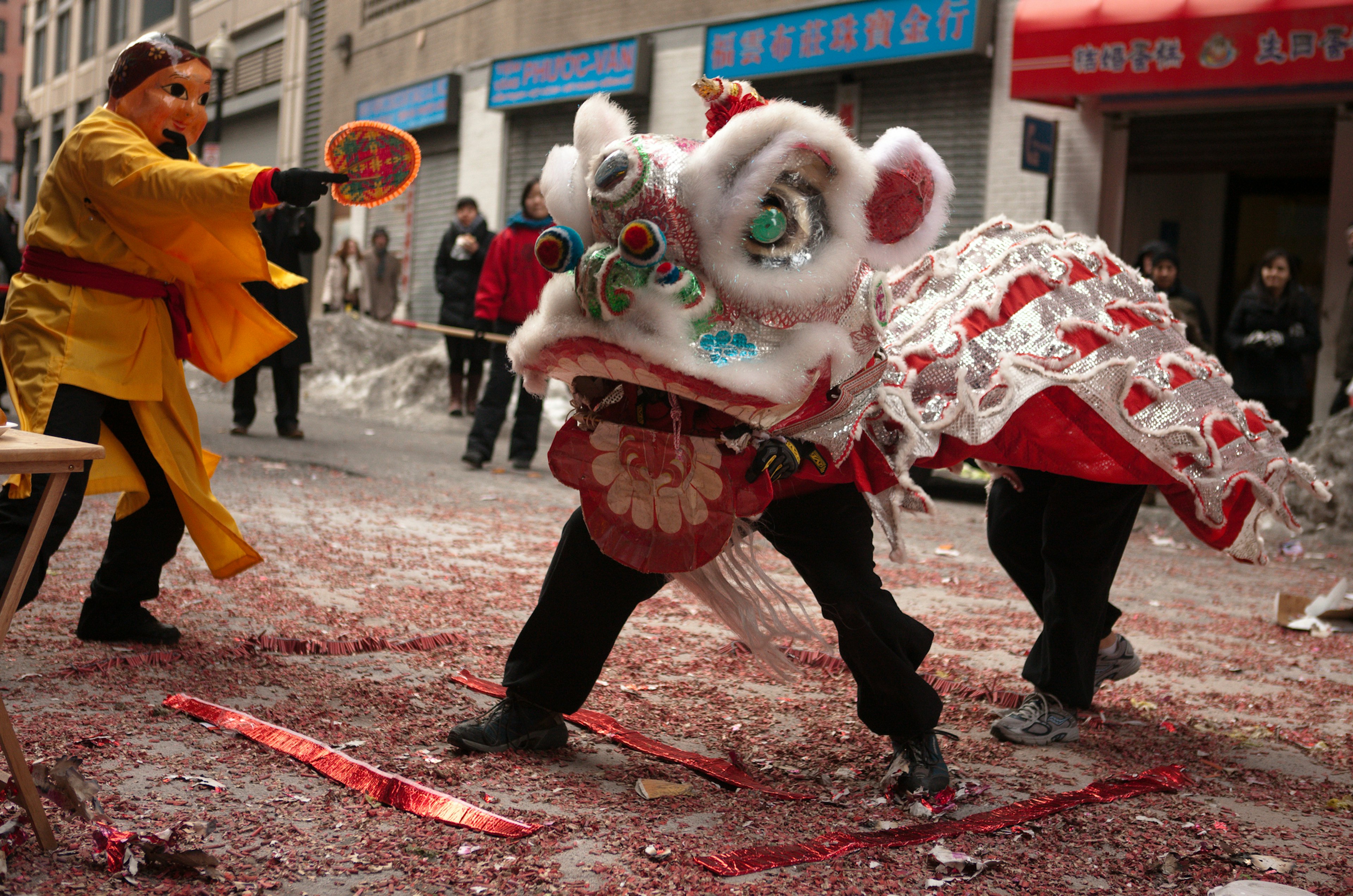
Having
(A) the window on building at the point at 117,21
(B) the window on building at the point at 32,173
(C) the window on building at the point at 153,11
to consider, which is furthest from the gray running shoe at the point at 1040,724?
(B) the window on building at the point at 32,173

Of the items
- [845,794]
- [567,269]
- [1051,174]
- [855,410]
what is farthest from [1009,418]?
[1051,174]

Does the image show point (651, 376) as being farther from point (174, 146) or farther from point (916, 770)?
point (174, 146)

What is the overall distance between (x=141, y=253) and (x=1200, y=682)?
11.5 ft

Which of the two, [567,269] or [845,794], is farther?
[845,794]

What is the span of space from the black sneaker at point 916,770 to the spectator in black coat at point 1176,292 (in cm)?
567

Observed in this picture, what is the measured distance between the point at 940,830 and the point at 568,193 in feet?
4.91

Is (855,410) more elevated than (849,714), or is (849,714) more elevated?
(855,410)

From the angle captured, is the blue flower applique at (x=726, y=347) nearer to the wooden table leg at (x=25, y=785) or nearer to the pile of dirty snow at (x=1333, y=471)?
the wooden table leg at (x=25, y=785)

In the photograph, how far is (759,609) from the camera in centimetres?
283

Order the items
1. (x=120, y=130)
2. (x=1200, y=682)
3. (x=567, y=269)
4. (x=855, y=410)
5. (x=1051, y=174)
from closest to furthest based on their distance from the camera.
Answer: (x=567, y=269)
(x=855, y=410)
(x=120, y=130)
(x=1200, y=682)
(x=1051, y=174)

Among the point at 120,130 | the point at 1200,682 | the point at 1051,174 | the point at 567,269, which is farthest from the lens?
the point at 1051,174

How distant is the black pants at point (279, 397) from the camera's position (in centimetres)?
880

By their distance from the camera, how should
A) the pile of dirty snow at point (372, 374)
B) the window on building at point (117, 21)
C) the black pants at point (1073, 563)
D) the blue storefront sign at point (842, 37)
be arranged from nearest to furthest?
the black pants at point (1073, 563) < the blue storefront sign at point (842, 37) < the pile of dirty snow at point (372, 374) < the window on building at point (117, 21)

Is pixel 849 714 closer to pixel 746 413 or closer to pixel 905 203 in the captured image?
pixel 746 413
